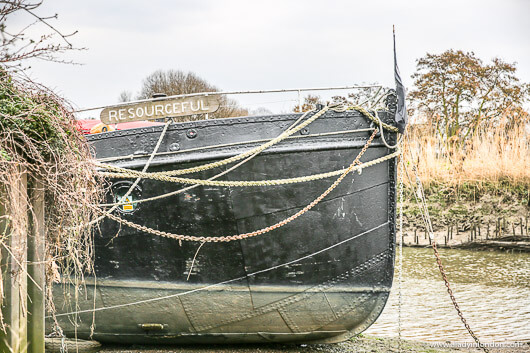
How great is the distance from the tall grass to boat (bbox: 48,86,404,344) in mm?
9313

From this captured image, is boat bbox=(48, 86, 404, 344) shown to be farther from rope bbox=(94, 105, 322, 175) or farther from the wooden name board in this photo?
the wooden name board

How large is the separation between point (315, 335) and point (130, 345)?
201 centimetres

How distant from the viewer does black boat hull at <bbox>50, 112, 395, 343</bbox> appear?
5535mm

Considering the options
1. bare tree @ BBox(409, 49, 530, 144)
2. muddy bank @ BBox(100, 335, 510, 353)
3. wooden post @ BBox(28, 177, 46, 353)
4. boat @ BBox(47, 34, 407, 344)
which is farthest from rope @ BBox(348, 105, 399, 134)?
bare tree @ BBox(409, 49, 530, 144)

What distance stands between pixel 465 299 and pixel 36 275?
7217 mm

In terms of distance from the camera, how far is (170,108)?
566 centimetres

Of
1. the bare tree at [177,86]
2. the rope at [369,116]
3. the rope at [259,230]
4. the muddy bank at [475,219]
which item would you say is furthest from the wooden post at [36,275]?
the muddy bank at [475,219]

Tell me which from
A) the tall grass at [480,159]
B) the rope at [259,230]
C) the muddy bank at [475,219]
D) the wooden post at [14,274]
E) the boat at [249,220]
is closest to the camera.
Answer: the wooden post at [14,274]

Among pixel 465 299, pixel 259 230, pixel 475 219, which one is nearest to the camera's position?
pixel 259 230

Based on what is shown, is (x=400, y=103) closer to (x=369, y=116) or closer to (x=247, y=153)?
(x=369, y=116)

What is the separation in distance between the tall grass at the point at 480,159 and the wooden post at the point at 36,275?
1202cm

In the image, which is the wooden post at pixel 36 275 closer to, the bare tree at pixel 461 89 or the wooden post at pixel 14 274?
the wooden post at pixel 14 274

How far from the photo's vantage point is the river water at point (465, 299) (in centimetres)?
729

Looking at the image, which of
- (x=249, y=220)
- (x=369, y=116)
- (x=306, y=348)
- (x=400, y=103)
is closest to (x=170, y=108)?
(x=249, y=220)
